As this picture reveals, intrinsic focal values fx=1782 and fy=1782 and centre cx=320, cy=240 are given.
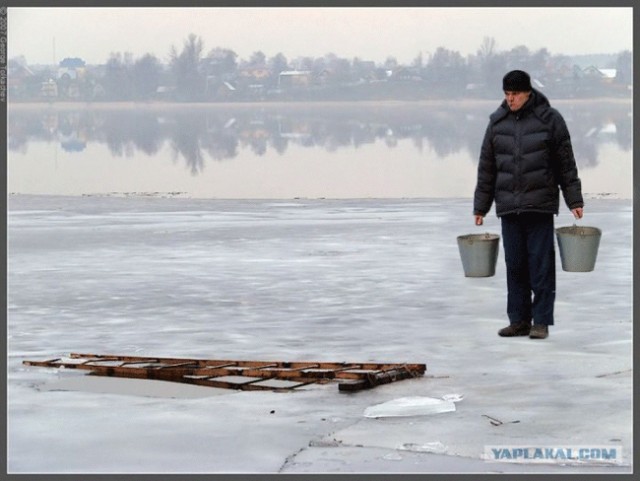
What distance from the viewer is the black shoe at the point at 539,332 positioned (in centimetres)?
1193

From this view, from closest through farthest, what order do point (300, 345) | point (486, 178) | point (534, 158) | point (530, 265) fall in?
point (300, 345)
point (534, 158)
point (530, 265)
point (486, 178)

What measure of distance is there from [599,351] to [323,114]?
97.3 m

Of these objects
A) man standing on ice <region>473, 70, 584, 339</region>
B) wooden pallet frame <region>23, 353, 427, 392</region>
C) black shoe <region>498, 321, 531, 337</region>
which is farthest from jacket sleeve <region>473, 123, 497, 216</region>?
wooden pallet frame <region>23, 353, 427, 392</region>

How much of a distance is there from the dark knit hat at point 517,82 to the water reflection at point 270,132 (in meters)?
31.0

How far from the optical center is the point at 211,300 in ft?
47.0

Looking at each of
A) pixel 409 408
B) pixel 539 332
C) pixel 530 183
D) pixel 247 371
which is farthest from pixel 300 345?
pixel 409 408

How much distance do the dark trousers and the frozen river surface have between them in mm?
231

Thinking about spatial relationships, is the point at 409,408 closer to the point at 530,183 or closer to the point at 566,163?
the point at 530,183

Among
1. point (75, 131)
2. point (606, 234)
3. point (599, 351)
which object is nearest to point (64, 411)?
point (599, 351)

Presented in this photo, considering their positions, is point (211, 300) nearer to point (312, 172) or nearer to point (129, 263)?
point (129, 263)

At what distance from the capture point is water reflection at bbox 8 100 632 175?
196 ft

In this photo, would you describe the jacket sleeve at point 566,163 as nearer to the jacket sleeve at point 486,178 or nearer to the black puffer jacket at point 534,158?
→ the black puffer jacket at point 534,158

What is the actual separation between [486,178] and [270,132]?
66.5m

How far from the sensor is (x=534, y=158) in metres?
12.1
